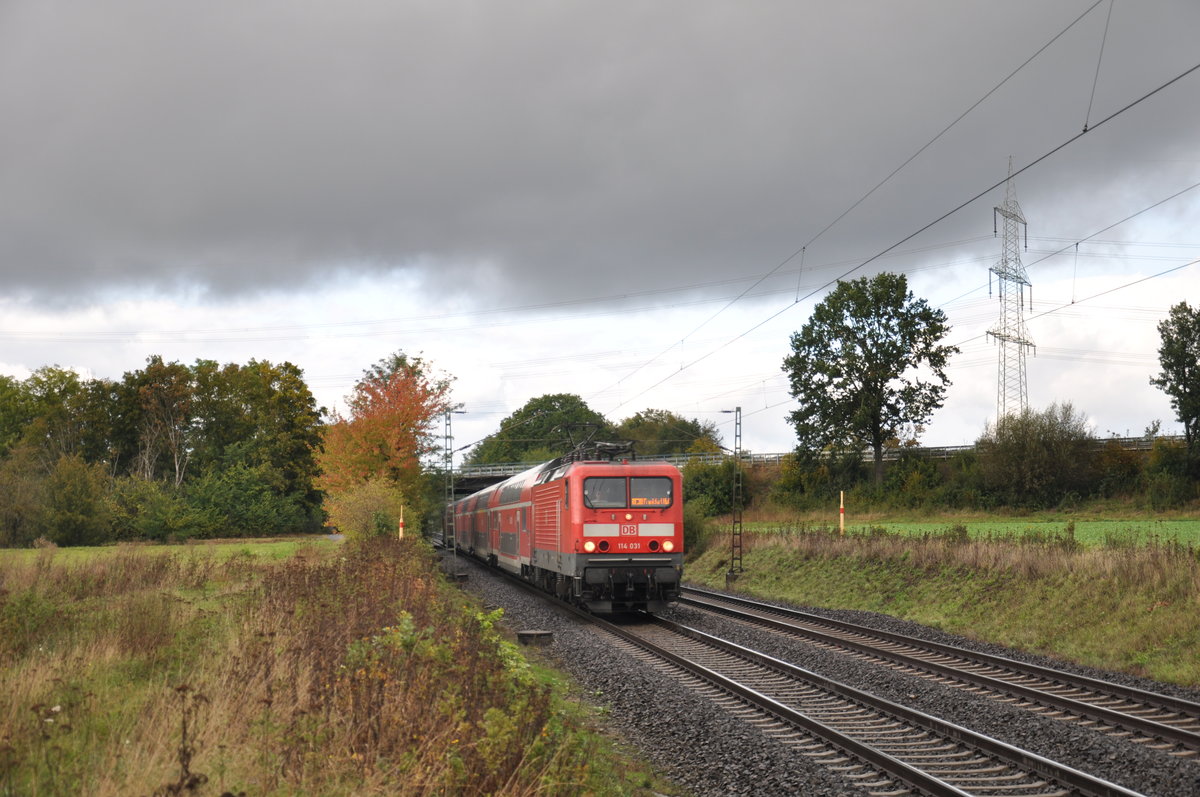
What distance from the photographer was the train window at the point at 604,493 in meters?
19.4

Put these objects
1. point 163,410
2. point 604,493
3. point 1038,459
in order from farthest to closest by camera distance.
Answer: point 163,410 → point 1038,459 → point 604,493

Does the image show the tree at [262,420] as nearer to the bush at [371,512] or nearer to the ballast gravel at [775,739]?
the bush at [371,512]

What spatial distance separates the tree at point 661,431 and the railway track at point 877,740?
79951 mm

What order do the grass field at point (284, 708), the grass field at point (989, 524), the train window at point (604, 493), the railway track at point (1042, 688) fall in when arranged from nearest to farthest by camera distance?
the grass field at point (284, 708) < the railway track at point (1042, 688) < the train window at point (604, 493) < the grass field at point (989, 524)

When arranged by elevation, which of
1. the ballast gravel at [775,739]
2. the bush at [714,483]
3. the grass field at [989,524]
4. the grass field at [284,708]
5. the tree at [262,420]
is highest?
the tree at [262,420]

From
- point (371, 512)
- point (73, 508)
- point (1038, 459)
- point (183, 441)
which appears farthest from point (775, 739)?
point (183, 441)

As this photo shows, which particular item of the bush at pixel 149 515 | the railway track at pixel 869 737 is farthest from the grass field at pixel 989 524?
the bush at pixel 149 515

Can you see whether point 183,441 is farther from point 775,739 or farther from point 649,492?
point 775,739

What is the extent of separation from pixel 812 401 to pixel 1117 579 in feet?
132

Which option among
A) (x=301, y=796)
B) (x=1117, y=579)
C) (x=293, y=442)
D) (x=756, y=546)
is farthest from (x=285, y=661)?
(x=293, y=442)

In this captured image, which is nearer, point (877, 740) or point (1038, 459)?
point (877, 740)

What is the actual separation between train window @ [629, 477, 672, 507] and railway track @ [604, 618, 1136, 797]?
605 cm

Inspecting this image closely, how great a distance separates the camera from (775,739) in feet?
30.6

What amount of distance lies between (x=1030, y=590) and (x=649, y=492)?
7.47 meters
